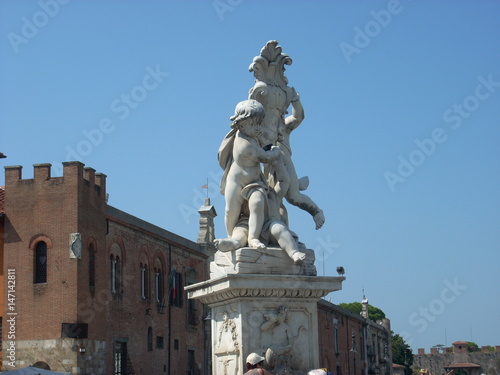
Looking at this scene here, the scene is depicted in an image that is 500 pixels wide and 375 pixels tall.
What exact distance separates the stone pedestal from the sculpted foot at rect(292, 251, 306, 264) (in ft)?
0.65

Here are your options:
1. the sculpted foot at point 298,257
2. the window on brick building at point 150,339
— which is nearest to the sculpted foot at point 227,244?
the sculpted foot at point 298,257

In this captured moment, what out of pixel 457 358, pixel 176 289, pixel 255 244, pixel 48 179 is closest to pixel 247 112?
pixel 255 244

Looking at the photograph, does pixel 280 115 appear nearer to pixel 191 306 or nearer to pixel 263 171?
pixel 263 171

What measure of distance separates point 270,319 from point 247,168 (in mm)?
1904

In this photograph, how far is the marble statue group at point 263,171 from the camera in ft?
34.2

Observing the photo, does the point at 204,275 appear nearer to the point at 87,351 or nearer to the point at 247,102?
the point at 87,351

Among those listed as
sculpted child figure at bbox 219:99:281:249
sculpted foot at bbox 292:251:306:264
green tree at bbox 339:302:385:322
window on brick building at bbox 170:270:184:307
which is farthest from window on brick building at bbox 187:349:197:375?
green tree at bbox 339:302:385:322

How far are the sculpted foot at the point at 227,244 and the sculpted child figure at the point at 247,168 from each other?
20cm

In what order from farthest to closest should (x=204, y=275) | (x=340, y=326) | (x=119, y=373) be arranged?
(x=340, y=326) → (x=204, y=275) → (x=119, y=373)

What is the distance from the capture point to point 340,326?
2621 inches

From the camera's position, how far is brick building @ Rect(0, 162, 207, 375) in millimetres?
35062

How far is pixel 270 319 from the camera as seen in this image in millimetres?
10078

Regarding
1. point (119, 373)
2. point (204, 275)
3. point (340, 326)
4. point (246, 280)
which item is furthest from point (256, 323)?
point (340, 326)

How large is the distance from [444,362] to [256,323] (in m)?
125
